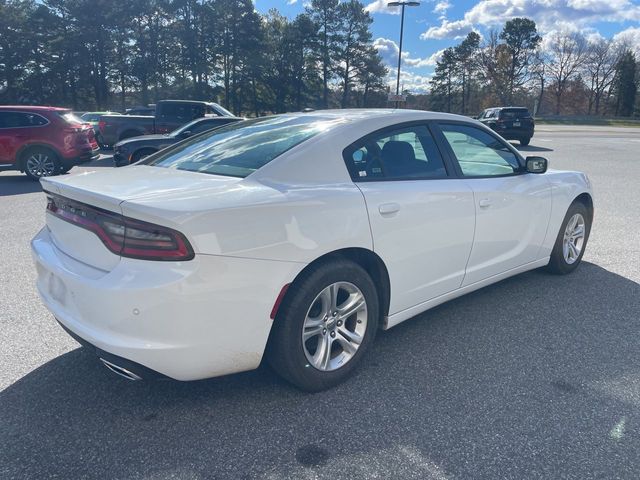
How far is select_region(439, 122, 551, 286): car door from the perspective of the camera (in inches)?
137

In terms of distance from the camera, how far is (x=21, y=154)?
10.5m

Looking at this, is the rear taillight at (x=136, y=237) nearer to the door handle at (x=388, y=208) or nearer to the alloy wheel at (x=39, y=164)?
the door handle at (x=388, y=208)

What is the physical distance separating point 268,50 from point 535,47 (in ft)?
126

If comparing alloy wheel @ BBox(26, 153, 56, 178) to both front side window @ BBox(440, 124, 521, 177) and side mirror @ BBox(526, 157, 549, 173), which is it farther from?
side mirror @ BBox(526, 157, 549, 173)

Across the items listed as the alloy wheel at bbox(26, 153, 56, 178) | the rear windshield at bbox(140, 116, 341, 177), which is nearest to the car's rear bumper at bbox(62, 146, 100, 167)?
the alloy wheel at bbox(26, 153, 56, 178)

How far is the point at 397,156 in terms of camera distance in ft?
10.2

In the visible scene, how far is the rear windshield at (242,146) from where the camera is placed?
2.85m

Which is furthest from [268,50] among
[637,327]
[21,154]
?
[637,327]

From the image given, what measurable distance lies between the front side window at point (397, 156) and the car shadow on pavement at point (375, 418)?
1.18 m

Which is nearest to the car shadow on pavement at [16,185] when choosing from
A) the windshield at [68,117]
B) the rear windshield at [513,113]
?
the windshield at [68,117]

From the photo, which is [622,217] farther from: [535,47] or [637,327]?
[535,47]

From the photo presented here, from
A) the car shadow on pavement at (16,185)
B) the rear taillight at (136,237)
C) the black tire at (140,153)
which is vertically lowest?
the car shadow on pavement at (16,185)

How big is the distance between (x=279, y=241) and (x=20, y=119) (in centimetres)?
1080

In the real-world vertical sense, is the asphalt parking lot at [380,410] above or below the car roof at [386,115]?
below
